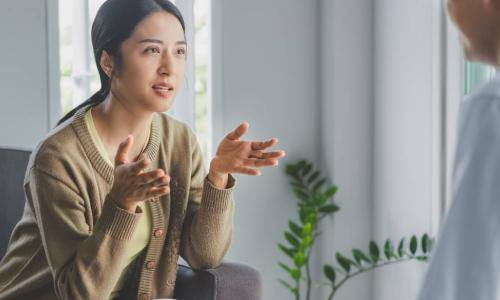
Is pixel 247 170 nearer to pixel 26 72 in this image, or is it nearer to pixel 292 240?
pixel 292 240

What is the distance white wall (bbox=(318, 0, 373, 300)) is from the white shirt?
2.55 metres

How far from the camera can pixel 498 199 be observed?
635 mm

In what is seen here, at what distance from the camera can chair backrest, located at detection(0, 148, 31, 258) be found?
2.31 meters

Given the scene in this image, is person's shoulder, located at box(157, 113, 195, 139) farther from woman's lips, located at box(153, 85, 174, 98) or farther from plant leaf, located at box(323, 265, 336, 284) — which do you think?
plant leaf, located at box(323, 265, 336, 284)

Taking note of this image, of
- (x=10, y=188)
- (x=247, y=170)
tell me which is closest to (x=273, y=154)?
(x=247, y=170)

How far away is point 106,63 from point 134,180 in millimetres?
389

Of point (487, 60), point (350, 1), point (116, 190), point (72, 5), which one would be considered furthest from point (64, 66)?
point (487, 60)

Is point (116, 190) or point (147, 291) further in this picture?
point (147, 291)

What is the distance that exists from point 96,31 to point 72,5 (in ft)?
4.70

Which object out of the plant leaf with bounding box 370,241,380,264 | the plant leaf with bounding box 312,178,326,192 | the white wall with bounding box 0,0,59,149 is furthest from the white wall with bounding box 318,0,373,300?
the white wall with bounding box 0,0,59,149

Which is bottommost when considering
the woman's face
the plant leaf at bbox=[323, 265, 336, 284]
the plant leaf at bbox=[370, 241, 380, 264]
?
the plant leaf at bbox=[323, 265, 336, 284]

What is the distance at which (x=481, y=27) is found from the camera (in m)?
0.70

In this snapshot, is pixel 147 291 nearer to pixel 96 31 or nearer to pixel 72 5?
pixel 96 31

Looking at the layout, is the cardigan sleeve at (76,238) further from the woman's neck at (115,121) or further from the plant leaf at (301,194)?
the plant leaf at (301,194)
